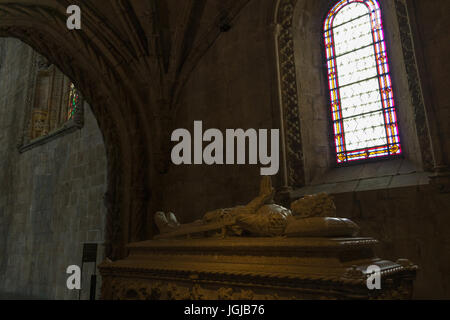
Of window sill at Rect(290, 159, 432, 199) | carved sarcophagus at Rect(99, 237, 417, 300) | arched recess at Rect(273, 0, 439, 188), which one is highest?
arched recess at Rect(273, 0, 439, 188)

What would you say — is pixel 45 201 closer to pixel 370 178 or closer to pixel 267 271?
pixel 370 178

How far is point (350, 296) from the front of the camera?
185 cm

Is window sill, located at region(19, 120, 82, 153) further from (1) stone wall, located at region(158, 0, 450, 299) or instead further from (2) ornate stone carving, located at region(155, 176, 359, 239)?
(2) ornate stone carving, located at region(155, 176, 359, 239)

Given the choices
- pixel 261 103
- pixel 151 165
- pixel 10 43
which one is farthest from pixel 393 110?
pixel 10 43

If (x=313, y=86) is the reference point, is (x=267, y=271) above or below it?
below

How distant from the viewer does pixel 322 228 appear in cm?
233

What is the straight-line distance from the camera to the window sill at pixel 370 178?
4012mm

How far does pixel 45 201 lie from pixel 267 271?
8.47 m

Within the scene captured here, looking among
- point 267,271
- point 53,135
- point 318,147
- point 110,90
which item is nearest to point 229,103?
point 318,147

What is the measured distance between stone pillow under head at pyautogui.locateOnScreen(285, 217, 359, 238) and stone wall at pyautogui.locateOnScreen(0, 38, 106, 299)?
5.50m

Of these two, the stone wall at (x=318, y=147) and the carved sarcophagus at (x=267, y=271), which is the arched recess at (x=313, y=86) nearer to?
the stone wall at (x=318, y=147)

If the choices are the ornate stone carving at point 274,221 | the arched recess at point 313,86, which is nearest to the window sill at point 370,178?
the arched recess at point 313,86

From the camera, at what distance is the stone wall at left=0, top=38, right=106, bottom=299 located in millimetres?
7703

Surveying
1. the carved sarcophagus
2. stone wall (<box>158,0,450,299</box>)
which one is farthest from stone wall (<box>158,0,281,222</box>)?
the carved sarcophagus
